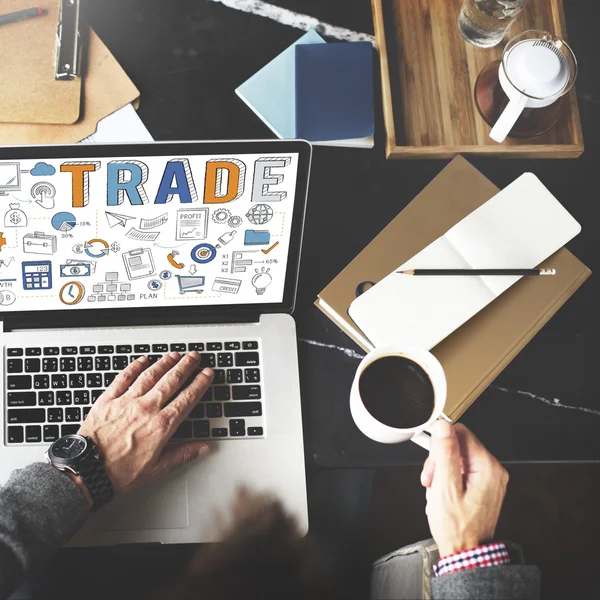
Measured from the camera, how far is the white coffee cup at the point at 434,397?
2.73 feet

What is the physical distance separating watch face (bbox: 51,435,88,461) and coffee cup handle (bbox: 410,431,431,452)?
0.42 m

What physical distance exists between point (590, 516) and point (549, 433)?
719 millimetres

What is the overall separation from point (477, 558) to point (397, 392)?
0.21m

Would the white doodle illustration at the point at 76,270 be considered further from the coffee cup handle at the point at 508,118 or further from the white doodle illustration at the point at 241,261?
the coffee cup handle at the point at 508,118

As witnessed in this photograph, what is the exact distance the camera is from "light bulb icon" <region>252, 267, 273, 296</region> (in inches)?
34.7

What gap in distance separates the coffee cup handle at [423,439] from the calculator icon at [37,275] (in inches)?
19.7

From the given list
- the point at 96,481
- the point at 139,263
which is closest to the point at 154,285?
the point at 139,263

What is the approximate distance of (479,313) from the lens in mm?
958

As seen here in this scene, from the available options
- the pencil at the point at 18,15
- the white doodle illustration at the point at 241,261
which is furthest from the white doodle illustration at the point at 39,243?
the pencil at the point at 18,15

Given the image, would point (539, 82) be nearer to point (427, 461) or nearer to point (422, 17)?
point (422, 17)

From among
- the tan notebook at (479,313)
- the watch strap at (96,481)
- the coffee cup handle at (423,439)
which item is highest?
the tan notebook at (479,313)

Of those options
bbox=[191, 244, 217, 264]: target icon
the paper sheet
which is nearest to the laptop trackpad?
bbox=[191, 244, 217, 264]: target icon

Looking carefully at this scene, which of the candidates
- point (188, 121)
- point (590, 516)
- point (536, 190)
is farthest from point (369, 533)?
point (188, 121)

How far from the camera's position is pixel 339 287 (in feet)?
3.17
